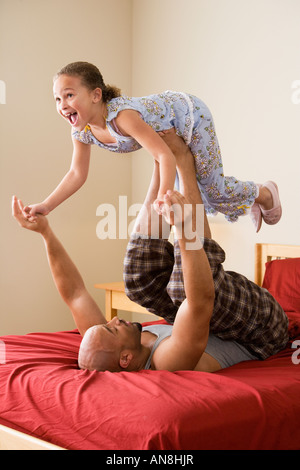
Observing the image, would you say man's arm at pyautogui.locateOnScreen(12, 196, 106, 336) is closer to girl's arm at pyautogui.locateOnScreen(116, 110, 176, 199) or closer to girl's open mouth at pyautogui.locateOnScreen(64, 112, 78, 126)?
girl's open mouth at pyautogui.locateOnScreen(64, 112, 78, 126)

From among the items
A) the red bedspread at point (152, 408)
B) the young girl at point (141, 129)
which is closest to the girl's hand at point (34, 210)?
the young girl at point (141, 129)

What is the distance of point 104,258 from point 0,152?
1.10 metres

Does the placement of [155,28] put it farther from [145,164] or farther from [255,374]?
[255,374]

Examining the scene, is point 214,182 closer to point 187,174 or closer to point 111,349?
point 187,174

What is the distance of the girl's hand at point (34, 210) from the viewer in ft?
6.49

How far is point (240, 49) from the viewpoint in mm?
3398

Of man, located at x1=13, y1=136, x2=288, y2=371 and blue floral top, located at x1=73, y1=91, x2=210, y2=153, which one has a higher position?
blue floral top, located at x1=73, y1=91, x2=210, y2=153

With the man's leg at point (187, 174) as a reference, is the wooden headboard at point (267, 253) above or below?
below

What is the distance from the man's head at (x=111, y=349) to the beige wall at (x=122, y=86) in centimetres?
174

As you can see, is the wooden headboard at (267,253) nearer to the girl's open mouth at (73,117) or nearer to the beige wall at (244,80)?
the beige wall at (244,80)

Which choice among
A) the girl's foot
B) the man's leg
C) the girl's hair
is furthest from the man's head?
the girl's foot

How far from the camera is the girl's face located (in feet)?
6.19

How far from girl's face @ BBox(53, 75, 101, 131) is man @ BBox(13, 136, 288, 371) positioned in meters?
0.33
